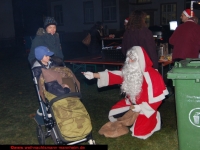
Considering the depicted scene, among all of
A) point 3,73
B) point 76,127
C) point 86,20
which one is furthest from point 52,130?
point 86,20

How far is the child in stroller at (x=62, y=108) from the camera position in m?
3.43

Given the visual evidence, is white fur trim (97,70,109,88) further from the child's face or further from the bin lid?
the bin lid

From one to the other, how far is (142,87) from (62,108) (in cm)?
138

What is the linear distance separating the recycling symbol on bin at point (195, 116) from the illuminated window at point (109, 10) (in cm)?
2045

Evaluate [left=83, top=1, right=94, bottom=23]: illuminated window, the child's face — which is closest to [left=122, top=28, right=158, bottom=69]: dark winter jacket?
the child's face

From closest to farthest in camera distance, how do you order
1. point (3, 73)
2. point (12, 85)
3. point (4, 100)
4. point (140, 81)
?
point (140, 81) → point (4, 100) → point (12, 85) → point (3, 73)

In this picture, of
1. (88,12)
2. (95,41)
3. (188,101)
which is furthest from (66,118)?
(88,12)

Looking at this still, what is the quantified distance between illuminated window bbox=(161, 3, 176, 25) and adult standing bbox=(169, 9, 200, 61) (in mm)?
18444

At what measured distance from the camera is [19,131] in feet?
15.9

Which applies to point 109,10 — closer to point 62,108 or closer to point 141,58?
point 141,58

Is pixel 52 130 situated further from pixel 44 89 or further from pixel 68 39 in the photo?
pixel 68 39

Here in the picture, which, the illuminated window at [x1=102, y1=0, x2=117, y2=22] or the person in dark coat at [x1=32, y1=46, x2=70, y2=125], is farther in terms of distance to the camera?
the illuminated window at [x1=102, y1=0, x2=117, y2=22]

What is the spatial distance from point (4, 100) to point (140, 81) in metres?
3.89

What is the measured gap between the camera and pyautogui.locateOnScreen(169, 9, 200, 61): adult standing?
5.21 metres
